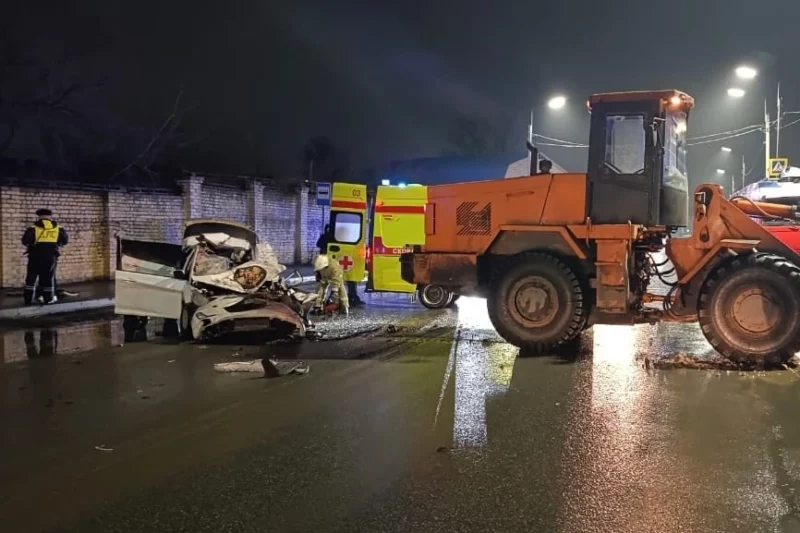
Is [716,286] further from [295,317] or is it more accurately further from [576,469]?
[295,317]

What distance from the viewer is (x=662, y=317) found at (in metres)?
9.22

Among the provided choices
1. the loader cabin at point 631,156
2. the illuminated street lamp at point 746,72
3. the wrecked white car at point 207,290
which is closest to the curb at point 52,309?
the wrecked white car at point 207,290

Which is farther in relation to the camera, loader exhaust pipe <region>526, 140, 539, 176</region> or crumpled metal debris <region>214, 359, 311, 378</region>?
loader exhaust pipe <region>526, 140, 539, 176</region>

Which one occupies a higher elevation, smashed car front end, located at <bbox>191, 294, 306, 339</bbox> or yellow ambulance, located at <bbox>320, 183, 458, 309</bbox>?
yellow ambulance, located at <bbox>320, 183, 458, 309</bbox>

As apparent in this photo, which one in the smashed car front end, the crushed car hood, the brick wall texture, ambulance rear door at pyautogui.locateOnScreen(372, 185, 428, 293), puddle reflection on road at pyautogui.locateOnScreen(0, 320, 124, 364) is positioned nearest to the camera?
puddle reflection on road at pyautogui.locateOnScreen(0, 320, 124, 364)

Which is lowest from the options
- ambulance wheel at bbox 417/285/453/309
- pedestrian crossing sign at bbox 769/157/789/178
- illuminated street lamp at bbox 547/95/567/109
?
ambulance wheel at bbox 417/285/453/309

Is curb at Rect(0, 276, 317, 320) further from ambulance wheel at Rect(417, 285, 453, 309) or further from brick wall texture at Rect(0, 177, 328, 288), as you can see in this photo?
ambulance wheel at Rect(417, 285, 453, 309)

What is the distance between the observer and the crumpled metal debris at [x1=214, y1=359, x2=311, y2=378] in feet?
26.8

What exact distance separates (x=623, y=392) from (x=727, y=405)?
0.96 meters

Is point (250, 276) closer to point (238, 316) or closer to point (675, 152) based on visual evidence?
point (238, 316)

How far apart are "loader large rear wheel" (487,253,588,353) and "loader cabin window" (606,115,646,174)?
1.45m

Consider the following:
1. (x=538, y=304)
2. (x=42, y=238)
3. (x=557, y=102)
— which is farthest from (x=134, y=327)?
(x=557, y=102)

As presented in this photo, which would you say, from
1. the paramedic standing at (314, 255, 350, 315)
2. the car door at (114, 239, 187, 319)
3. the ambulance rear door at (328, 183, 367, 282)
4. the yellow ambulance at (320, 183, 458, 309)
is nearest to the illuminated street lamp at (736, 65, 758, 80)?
the yellow ambulance at (320, 183, 458, 309)

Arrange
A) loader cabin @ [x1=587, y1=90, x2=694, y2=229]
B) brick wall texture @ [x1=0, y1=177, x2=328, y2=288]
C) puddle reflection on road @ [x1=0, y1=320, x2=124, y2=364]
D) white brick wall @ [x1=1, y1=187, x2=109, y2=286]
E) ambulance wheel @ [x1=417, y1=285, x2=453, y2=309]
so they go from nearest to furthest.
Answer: loader cabin @ [x1=587, y1=90, x2=694, y2=229]
puddle reflection on road @ [x1=0, y1=320, x2=124, y2=364]
ambulance wheel @ [x1=417, y1=285, x2=453, y2=309]
white brick wall @ [x1=1, y1=187, x2=109, y2=286]
brick wall texture @ [x1=0, y1=177, x2=328, y2=288]
